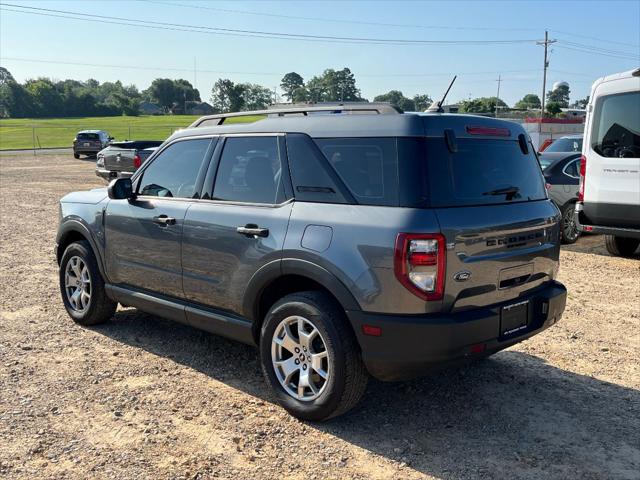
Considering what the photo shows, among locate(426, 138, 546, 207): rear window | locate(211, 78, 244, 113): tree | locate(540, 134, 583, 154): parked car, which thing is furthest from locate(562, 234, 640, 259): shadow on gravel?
locate(211, 78, 244, 113): tree

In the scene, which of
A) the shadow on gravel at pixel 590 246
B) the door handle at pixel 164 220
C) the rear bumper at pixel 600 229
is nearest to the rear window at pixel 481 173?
the door handle at pixel 164 220

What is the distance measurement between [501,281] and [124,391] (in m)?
2.67

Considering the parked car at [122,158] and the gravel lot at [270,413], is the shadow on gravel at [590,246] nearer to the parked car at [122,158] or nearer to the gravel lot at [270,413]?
the gravel lot at [270,413]

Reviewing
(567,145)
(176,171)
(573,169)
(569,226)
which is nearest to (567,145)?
(567,145)

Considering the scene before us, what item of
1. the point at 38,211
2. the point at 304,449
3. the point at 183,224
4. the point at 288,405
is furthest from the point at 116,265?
the point at 38,211

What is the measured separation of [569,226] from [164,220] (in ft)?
26.0

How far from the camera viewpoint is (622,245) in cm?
959

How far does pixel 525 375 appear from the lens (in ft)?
15.5

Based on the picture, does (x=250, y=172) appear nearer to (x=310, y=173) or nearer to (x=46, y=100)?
(x=310, y=173)

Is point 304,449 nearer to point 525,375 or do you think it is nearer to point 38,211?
point 525,375

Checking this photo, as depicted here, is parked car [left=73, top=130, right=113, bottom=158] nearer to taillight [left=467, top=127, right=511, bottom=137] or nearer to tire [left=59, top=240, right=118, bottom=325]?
tire [left=59, top=240, right=118, bottom=325]

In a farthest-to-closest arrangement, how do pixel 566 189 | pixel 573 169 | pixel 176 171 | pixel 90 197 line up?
1. pixel 573 169
2. pixel 566 189
3. pixel 90 197
4. pixel 176 171

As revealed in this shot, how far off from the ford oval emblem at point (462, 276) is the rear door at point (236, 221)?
1104 mm

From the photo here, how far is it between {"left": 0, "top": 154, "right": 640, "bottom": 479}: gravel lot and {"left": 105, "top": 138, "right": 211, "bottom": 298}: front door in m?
0.68
